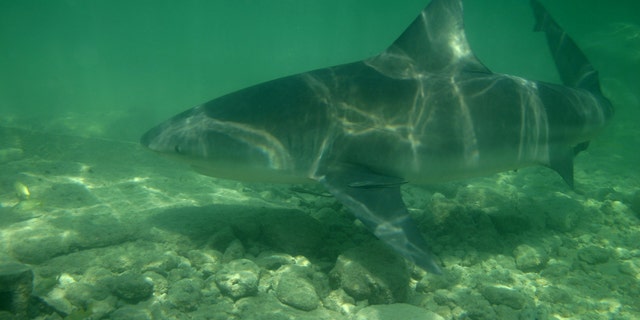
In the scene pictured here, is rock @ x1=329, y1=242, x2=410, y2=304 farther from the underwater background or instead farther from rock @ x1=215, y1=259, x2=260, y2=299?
rock @ x1=215, y1=259, x2=260, y2=299

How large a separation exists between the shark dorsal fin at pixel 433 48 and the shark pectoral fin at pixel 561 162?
1669mm

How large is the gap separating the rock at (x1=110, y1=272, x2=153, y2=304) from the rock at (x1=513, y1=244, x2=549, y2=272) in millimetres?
4516

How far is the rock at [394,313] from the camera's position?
343 centimetres

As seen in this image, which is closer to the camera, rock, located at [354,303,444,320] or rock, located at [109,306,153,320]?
rock, located at [109,306,153,320]

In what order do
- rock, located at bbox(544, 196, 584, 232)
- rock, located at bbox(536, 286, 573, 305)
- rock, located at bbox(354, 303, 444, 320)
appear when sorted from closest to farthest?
rock, located at bbox(354, 303, 444, 320), rock, located at bbox(536, 286, 573, 305), rock, located at bbox(544, 196, 584, 232)

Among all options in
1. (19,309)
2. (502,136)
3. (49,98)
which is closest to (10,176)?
(19,309)

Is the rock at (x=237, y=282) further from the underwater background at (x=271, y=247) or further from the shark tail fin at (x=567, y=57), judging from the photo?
the shark tail fin at (x=567, y=57)

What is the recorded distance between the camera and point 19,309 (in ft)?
9.24

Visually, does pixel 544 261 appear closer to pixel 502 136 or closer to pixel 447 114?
pixel 502 136

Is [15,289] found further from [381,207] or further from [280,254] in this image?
[381,207]

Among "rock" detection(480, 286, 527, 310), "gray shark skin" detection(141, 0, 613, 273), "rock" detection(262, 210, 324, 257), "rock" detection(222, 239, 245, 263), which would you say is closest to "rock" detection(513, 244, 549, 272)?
"rock" detection(480, 286, 527, 310)

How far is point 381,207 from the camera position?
3.81 meters

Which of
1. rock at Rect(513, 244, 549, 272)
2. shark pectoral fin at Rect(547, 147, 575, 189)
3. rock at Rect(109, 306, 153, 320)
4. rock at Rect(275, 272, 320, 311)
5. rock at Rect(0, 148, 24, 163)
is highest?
rock at Rect(0, 148, 24, 163)

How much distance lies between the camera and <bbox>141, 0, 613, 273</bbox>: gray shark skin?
4.37 meters
